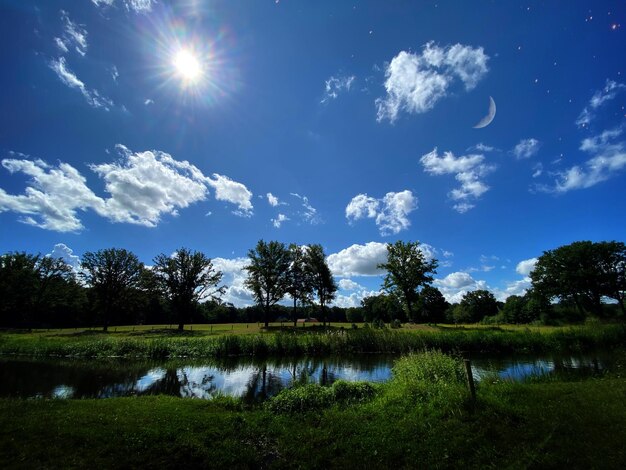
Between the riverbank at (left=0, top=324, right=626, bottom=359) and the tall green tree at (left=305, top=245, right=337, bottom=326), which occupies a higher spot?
the tall green tree at (left=305, top=245, right=337, bottom=326)

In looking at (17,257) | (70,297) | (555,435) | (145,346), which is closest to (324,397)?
(555,435)

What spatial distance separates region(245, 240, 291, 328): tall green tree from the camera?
6128cm

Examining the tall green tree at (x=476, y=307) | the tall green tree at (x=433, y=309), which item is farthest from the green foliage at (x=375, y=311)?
the tall green tree at (x=476, y=307)

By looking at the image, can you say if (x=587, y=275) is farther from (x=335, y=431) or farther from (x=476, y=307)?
(x=335, y=431)

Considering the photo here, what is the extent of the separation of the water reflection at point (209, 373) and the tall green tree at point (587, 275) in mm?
52607

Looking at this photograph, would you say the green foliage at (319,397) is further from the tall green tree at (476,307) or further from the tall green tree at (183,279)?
the tall green tree at (476,307)

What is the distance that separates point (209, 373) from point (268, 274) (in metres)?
38.7

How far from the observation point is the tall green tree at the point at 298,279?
63594mm

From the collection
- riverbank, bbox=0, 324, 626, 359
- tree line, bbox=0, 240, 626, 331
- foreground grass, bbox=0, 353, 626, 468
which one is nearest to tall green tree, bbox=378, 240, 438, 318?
tree line, bbox=0, 240, 626, 331

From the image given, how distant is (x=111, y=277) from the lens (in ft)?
193

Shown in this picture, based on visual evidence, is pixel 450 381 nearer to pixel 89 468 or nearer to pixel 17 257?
pixel 89 468

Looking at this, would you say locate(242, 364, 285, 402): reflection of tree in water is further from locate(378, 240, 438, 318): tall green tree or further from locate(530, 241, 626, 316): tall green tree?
locate(530, 241, 626, 316): tall green tree

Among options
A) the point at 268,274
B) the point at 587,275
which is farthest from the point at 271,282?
the point at 587,275

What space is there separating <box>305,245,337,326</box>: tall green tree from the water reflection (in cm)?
3726
